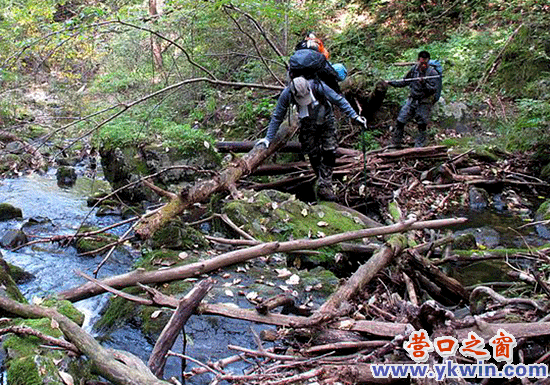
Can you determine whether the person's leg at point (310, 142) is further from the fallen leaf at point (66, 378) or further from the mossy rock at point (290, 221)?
the fallen leaf at point (66, 378)

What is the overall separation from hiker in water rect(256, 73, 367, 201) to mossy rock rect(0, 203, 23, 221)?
17.2ft

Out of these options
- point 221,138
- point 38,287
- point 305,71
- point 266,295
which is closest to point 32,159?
point 221,138

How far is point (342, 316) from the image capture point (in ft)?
11.8

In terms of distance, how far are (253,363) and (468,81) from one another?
10.9 m

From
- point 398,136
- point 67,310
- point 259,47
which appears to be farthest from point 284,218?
point 259,47

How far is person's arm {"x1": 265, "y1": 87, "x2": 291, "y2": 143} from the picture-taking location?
292 inches

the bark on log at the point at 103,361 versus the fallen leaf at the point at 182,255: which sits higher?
the bark on log at the point at 103,361

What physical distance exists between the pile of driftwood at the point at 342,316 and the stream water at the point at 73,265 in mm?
295

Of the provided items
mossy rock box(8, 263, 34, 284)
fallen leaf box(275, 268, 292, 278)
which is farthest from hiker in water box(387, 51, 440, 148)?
mossy rock box(8, 263, 34, 284)

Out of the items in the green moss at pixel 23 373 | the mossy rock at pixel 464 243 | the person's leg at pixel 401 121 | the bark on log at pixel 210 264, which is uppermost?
the person's leg at pixel 401 121

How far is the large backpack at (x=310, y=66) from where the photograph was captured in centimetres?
707

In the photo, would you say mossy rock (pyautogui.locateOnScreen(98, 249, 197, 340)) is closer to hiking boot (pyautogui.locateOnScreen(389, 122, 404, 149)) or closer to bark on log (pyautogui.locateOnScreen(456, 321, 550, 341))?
bark on log (pyautogui.locateOnScreen(456, 321, 550, 341))

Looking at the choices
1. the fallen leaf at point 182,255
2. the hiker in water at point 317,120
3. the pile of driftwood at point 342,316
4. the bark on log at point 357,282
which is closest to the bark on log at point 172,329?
A: the pile of driftwood at point 342,316

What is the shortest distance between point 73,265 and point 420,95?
7.14 meters
